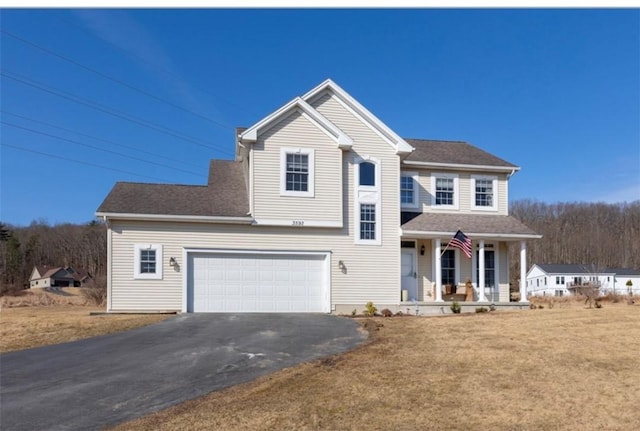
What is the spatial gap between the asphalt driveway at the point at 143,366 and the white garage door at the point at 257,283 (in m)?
3.12

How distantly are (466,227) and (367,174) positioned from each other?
468cm

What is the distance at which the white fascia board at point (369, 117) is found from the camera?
68.4 ft

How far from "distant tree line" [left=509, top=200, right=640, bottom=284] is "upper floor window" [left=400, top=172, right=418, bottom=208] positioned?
6569 centimetres

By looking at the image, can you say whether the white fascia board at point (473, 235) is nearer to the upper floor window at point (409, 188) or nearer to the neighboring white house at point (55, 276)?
the upper floor window at point (409, 188)

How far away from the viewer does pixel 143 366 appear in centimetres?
1027

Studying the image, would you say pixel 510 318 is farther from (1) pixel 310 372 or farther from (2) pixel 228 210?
(2) pixel 228 210

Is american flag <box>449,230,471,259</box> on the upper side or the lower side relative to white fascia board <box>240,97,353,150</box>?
lower

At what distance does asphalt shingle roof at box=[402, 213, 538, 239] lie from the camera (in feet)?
68.8

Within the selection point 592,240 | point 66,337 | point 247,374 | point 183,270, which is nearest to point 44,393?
point 247,374

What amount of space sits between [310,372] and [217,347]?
3.35m

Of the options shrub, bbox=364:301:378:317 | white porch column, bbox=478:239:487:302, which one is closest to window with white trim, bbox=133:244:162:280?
shrub, bbox=364:301:378:317

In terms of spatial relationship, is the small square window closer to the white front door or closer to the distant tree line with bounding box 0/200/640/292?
the white front door

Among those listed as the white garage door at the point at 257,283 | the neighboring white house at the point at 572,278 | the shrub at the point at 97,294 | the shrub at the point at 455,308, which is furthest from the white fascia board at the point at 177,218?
the neighboring white house at the point at 572,278

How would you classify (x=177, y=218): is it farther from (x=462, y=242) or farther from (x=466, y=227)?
(x=466, y=227)
